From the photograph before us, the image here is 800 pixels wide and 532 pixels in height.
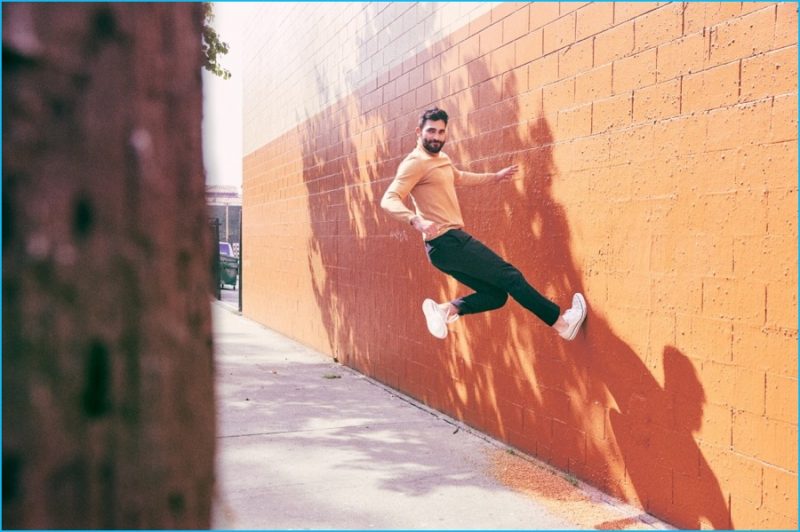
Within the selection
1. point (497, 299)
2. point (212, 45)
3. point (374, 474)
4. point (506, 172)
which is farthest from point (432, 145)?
point (212, 45)

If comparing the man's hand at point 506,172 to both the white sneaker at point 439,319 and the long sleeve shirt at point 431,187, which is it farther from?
the white sneaker at point 439,319

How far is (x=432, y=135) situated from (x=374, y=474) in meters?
2.23

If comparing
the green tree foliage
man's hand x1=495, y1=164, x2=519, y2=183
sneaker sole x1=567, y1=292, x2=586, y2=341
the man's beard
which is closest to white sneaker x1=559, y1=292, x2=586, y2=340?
sneaker sole x1=567, y1=292, x2=586, y2=341

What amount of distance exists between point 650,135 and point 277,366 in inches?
251

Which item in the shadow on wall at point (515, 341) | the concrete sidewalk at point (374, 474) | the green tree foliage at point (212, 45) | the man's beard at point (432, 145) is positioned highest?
the green tree foliage at point (212, 45)

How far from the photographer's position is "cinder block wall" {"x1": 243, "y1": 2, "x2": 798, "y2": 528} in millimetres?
3557

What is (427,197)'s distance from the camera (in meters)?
5.40

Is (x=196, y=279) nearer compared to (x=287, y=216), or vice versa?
(x=196, y=279)

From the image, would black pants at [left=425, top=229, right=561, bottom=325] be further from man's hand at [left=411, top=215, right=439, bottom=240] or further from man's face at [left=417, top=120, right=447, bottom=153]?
man's face at [left=417, top=120, right=447, bottom=153]

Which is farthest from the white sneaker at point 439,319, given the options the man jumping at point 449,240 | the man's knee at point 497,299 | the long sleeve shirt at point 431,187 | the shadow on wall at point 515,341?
the shadow on wall at point 515,341

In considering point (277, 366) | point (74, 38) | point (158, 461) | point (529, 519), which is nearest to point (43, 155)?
point (74, 38)

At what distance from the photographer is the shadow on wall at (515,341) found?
419 centimetres

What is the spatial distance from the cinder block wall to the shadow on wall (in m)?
0.02

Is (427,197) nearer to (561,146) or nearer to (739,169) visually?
(561,146)
